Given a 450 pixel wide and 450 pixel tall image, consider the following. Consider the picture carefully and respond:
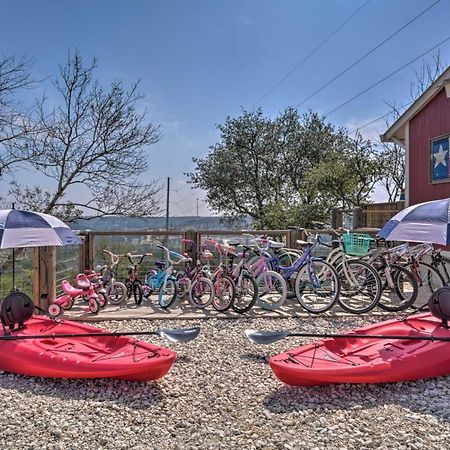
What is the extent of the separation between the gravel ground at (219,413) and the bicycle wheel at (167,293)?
2.04 metres

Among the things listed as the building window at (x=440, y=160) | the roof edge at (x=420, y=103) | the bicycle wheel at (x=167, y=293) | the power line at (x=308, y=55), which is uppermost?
the power line at (x=308, y=55)

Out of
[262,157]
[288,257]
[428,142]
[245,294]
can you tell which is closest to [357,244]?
[288,257]

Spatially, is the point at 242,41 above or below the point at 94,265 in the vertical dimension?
above

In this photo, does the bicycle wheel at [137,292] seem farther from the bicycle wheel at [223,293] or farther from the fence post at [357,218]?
the fence post at [357,218]

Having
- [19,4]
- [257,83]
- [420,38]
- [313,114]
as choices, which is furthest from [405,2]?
[19,4]

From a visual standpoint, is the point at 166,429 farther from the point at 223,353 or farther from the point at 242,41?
the point at 242,41

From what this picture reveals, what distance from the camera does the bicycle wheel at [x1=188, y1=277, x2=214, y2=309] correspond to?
543cm

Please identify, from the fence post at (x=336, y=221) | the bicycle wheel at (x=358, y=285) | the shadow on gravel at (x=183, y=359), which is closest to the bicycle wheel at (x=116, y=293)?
the shadow on gravel at (x=183, y=359)

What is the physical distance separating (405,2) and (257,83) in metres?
6.08

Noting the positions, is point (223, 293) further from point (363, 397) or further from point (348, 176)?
point (348, 176)

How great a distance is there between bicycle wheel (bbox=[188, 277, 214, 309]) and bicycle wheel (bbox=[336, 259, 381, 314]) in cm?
182

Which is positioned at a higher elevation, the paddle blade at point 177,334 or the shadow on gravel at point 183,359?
the paddle blade at point 177,334

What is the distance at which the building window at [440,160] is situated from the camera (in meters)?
6.45

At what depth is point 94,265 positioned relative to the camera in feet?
20.9
